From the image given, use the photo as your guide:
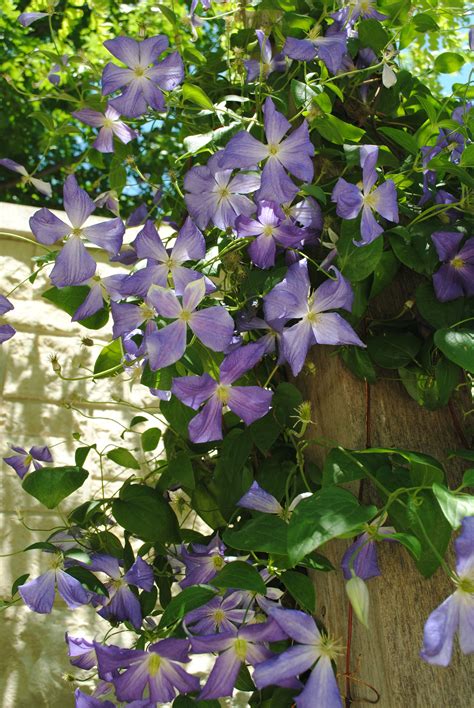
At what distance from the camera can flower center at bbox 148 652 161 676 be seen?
807mm

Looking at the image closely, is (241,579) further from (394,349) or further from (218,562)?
(394,349)

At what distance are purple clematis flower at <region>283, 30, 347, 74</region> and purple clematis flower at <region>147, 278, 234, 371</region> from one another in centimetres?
36

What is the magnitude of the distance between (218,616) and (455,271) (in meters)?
0.45

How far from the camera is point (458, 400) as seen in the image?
0.93 meters

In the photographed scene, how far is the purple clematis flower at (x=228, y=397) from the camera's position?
81 cm

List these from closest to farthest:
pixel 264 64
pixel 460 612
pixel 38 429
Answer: pixel 460 612, pixel 264 64, pixel 38 429

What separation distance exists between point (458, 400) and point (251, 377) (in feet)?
0.83

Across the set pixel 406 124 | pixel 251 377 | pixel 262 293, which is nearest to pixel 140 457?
pixel 251 377

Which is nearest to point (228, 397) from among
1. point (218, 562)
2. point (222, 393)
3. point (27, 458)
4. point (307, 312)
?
point (222, 393)

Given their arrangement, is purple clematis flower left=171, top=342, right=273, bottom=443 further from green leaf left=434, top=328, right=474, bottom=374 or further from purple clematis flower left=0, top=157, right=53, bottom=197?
purple clematis flower left=0, top=157, right=53, bottom=197

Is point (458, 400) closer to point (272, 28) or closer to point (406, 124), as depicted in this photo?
point (406, 124)

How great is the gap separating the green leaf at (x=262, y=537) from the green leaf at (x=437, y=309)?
292 millimetres

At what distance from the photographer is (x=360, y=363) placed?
2.95ft

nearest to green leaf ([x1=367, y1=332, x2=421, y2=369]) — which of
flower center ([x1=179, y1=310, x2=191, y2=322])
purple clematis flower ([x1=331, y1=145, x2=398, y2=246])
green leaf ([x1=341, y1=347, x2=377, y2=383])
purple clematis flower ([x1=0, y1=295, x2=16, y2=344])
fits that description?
green leaf ([x1=341, y1=347, x2=377, y2=383])
